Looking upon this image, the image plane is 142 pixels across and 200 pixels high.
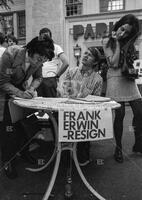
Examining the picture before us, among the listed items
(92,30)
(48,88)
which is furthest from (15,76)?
(92,30)

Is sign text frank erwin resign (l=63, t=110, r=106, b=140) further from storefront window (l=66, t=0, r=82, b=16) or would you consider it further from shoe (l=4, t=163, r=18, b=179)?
storefront window (l=66, t=0, r=82, b=16)

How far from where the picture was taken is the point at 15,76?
270 cm

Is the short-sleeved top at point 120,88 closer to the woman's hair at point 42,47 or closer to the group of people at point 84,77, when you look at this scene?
the group of people at point 84,77

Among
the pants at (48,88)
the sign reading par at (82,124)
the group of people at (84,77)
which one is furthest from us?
the pants at (48,88)

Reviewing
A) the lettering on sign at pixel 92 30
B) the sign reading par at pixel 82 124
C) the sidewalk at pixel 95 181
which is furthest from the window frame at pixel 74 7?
the sign reading par at pixel 82 124

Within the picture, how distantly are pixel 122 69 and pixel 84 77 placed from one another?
44 centimetres

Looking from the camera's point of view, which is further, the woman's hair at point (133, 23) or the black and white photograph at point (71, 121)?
the woman's hair at point (133, 23)

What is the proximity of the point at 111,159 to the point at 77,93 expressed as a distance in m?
1.05

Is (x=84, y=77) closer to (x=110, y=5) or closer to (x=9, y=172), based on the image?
(x=9, y=172)

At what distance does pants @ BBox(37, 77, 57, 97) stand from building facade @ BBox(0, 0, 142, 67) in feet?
32.4

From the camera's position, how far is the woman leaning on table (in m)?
2.52

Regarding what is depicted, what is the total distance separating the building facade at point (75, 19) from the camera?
13.4m

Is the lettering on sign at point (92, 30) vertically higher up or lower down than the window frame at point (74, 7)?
lower down

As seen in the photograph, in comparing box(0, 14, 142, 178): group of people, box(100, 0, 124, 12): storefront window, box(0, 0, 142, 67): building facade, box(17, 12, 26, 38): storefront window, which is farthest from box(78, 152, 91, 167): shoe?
box(17, 12, 26, 38): storefront window
